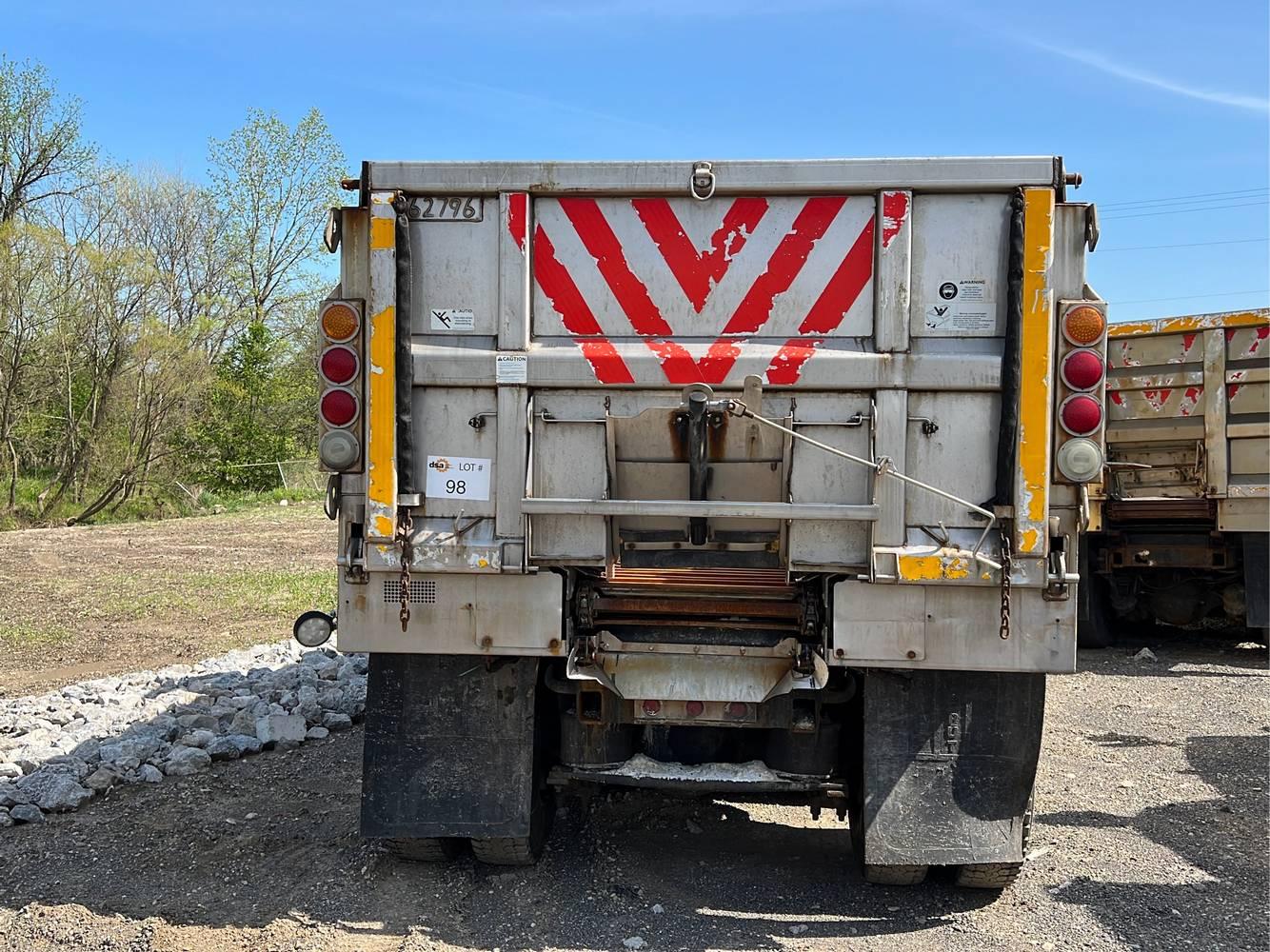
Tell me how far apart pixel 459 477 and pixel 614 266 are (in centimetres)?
88

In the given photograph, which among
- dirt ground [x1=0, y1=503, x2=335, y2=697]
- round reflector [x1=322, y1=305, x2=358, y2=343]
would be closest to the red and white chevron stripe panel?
round reflector [x1=322, y1=305, x2=358, y2=343]

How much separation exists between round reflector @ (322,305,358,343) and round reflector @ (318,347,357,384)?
0.04m

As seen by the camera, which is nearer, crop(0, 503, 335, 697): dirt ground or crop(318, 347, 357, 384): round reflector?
crop(318, 347, 357, 384): round reflector

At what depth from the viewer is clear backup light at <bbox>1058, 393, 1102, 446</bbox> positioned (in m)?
3.50

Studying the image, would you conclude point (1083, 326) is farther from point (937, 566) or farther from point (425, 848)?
point (425, 848)

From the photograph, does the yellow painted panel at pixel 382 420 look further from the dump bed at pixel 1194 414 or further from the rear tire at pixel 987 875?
the dump bed at pixel 1194 414

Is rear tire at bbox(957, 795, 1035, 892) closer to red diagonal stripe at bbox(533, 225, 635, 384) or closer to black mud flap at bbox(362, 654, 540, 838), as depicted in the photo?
black mud flap at bbox(362, 654, 540, 838)

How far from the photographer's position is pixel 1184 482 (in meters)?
9.23

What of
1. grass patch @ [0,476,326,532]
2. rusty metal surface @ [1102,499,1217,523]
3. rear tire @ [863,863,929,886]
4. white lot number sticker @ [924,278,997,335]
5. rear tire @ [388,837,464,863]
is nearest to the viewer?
white lot number sticker @ [924,278,997,335]

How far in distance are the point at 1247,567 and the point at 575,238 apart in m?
7.38

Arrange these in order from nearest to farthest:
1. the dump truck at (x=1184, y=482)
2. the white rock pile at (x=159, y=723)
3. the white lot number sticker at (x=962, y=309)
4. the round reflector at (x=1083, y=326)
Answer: the round reflector at (x=1083, y=326), the white lot number sticker at (x=962, y=309), the white rock pile at (x=159, y=723), the dump truck at (x=1184, y=482)

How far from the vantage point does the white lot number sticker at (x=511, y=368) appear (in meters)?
3.68

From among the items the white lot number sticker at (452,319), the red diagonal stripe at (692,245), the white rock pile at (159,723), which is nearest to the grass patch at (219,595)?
the white rock pile at (159,723)

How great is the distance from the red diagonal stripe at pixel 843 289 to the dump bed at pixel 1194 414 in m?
5.82
